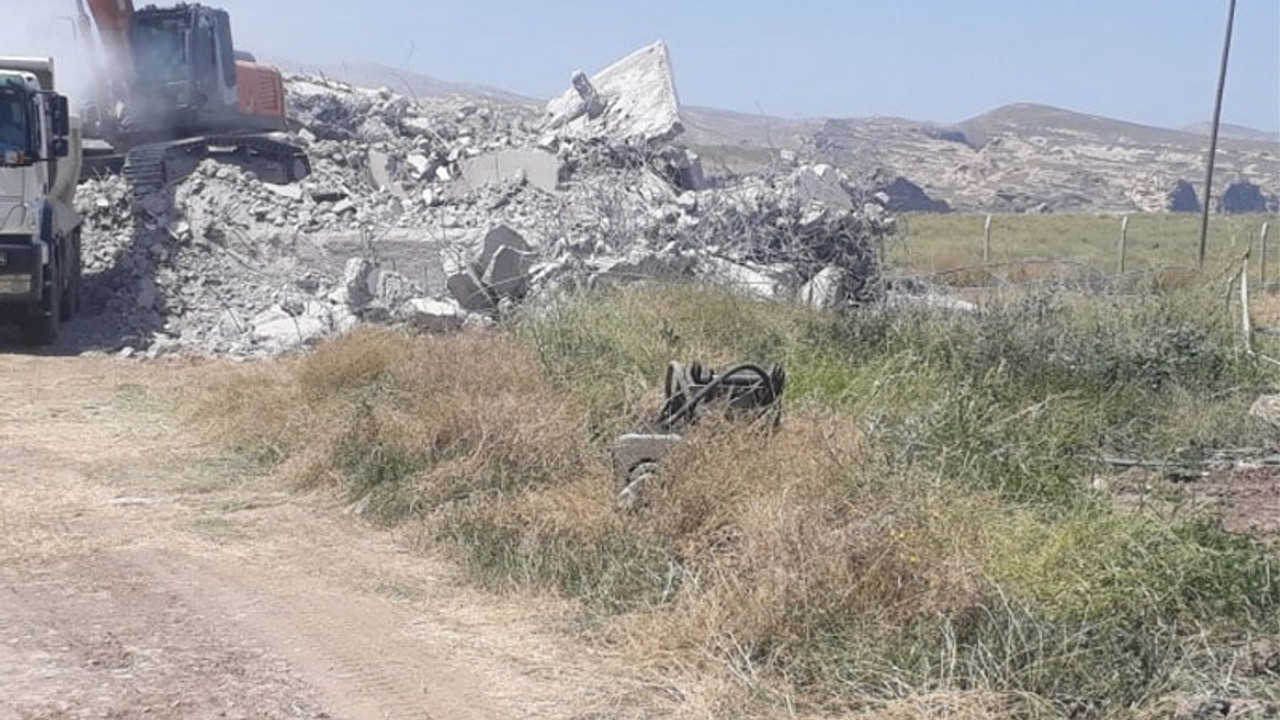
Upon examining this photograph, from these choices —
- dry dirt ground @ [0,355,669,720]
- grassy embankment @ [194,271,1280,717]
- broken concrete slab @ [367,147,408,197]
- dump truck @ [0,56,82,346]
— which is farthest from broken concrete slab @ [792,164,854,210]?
dry dirt ground @ [0,355,669,720]

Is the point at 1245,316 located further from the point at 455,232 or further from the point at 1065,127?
the point at 1065,127

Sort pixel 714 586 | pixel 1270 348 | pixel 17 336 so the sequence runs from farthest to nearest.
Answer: pixel 17 336 → pixel 1270 348 → pixel 714 586

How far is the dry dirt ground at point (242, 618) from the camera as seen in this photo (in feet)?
Answer: 21.6

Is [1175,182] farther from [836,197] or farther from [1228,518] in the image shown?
[1228,518]

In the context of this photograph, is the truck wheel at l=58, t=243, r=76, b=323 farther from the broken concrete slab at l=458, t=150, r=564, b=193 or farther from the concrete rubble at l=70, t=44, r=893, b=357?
the broken concrete slab at l=458, t=150, r=564, b=193

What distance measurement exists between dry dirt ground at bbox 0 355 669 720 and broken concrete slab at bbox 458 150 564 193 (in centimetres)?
1151

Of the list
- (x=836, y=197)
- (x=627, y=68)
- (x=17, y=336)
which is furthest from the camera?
(x=627, y=68)

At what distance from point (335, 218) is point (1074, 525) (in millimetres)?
15623

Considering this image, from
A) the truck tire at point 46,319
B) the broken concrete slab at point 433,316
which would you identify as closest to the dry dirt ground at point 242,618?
the broken concrete slab at point 433,316

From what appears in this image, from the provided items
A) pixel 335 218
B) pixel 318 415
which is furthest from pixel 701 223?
pixel 318 415

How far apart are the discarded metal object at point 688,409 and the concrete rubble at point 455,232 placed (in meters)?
6.35

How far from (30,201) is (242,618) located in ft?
37.6

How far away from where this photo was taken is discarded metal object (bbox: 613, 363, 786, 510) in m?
8.88

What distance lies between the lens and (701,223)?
19484mm
